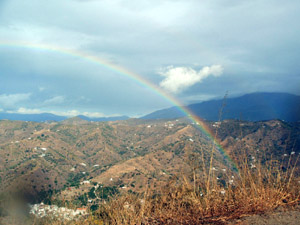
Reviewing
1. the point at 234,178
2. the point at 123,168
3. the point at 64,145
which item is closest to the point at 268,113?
the point at 123,168

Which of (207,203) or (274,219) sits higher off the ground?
(207,203)

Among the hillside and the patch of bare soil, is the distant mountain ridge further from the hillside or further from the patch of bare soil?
the hillside

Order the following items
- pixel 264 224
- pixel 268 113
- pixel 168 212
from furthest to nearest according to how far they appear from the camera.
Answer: pixel 268 113 → pixel 168 212 → pixel 264 224

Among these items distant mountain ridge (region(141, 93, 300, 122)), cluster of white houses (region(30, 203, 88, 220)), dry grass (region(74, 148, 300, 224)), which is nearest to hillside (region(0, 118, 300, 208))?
distant mountain ridge (region(141, 93, 300, 122))

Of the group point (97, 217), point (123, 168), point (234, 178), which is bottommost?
point (123, 168)

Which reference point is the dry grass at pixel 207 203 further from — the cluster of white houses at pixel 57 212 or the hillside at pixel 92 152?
the hillside at pixel 92 152

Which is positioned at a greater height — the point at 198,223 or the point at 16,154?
the point at 198,223

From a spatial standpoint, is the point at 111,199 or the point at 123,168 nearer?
the point at 111,199

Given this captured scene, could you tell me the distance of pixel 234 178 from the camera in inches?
201

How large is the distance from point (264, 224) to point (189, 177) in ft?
6.07

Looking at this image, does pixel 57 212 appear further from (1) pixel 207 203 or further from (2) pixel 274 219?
(2) pixel 274 219

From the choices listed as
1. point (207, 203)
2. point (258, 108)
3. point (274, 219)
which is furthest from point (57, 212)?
point (258, 108)

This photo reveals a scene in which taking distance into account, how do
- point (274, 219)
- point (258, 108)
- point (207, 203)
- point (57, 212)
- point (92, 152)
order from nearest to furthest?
point (274, 219) < point (207, 203) < point (57, 212) < point (92, 152) < point (258, 108)

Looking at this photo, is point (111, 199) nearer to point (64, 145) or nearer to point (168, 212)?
point (168, 212)
